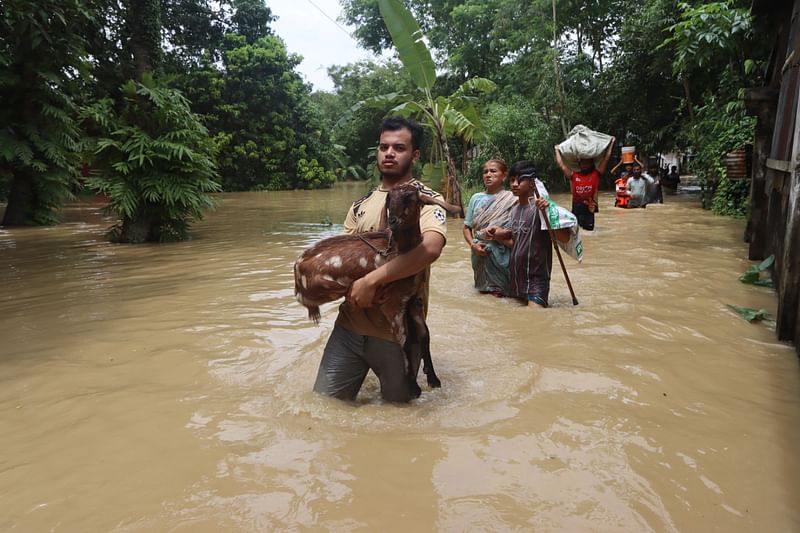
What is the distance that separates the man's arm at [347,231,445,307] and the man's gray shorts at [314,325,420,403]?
15.3 inches

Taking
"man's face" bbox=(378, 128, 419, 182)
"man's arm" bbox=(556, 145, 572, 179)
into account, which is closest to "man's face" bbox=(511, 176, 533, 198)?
"man's face" bbox=(378, 128, 419, 182)

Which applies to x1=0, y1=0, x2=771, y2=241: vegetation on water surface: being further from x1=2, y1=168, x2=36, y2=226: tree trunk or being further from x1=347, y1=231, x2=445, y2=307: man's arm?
x1=347, y1=231, x2=445, y2=307: man's arm

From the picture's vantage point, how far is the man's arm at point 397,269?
2555 mm

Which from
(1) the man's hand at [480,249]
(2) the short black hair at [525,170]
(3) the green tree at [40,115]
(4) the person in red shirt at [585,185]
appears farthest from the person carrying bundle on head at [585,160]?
(3) the green tree at [40,115]

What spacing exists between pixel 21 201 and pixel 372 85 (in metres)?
28.5

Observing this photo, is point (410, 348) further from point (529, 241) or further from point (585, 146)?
point (585, 146)

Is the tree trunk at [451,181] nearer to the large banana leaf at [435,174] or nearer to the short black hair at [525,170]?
the large banana leaf at [435,174]

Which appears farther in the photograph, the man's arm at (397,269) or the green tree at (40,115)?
the green tree at (40,115)

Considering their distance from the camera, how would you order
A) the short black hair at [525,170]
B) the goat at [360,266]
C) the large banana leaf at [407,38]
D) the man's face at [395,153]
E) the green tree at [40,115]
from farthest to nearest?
1. the large banana leaf at [407,38]
2. the green tree at [40,115]
3. the short black hair at [525,170]
4. the man's face at [395,153]
5. the goat at [360,266]

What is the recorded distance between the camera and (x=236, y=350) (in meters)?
4.29

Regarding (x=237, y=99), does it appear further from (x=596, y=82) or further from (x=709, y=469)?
(x=709, y=469)

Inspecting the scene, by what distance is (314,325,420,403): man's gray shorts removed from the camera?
9.59 feet

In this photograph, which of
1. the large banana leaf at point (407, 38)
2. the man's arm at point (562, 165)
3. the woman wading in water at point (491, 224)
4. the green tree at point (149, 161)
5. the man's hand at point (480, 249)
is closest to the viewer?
the woman wading in water at point (491, 224)

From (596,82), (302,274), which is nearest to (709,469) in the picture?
(302,274)
